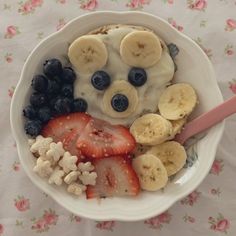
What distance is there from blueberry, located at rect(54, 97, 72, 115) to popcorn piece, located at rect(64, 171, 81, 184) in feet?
0.36

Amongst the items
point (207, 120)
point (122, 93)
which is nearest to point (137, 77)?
point (122, 93)

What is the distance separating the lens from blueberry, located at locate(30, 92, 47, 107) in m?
0.90

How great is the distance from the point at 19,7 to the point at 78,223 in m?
0.45

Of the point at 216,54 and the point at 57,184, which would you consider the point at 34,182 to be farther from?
the point at 216,54

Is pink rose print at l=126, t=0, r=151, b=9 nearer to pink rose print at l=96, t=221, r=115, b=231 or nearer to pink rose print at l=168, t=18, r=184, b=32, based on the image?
pink rose print at l=168, t=18, r=184, b=32

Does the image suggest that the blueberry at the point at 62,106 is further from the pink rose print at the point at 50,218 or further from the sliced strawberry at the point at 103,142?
the pink rose print at the point at 50,218

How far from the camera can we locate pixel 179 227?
3.06ft

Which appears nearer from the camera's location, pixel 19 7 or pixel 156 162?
pixel 156 162

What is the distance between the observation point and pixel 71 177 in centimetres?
87

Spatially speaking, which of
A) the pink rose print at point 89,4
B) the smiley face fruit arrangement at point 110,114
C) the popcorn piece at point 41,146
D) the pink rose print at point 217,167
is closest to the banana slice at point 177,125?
the smiley face fruit arrangement at point 110,114

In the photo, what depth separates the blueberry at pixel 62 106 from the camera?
2.96ft

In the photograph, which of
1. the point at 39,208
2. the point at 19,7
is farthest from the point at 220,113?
the point at 19,7

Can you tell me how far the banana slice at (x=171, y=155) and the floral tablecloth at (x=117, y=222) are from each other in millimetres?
79

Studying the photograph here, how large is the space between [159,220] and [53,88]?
11.6 inches
